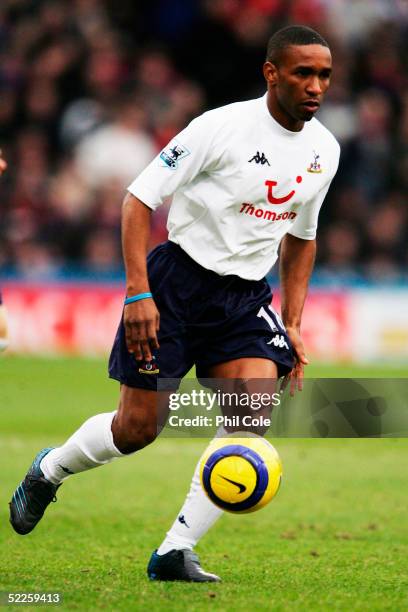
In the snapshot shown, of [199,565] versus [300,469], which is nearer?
[199,565]

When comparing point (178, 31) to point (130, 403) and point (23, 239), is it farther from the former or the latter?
point (130, 403)

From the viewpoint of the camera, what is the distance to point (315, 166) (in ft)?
18.7

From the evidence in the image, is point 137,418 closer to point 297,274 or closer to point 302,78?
point 297,274

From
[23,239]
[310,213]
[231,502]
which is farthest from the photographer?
[23,239]

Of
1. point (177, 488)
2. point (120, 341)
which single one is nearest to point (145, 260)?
point (120, 341)

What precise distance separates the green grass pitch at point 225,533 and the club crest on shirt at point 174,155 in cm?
173

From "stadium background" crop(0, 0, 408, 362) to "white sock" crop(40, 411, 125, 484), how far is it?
9513 millimetres

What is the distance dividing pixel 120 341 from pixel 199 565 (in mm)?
1027

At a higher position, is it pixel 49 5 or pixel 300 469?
pixel 49 5

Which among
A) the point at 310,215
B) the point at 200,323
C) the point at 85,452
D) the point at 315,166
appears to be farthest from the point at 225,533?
the point at 315,166

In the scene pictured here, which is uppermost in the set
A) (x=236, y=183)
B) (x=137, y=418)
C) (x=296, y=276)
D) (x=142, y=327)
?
(x=236, y=183)

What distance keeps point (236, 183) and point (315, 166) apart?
0.40 m

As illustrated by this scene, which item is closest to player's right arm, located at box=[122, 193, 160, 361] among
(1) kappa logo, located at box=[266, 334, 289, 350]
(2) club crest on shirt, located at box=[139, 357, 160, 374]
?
(2) club crest on shirt, located at box=[139, 357, 160, 374]

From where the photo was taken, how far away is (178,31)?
17234mm
